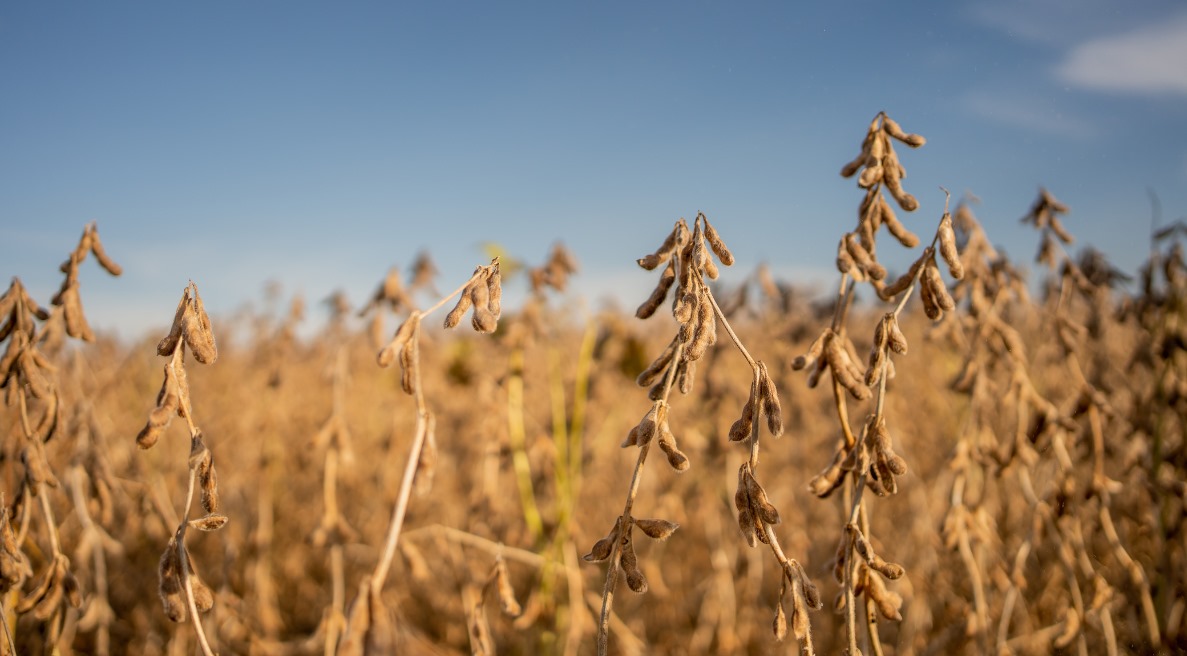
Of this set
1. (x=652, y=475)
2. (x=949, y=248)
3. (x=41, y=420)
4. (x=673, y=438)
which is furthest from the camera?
(x=652, y=475)

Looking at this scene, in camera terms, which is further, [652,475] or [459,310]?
[652,475]

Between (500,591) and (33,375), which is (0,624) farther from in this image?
(500,591)

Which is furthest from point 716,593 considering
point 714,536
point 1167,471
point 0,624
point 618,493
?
point 0,624

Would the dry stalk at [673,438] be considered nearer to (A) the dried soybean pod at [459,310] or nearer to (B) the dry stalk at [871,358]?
(B) the dry stalk at [871,358]

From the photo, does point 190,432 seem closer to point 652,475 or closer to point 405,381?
point 405,381

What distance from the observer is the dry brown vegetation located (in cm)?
127

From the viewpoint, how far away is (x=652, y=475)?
169 inches

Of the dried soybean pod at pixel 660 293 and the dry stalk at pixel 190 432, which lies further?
the dried soybean pod at pixel 660 293

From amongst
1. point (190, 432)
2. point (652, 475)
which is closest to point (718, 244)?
point (190, 432)

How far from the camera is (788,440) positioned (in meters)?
4.88

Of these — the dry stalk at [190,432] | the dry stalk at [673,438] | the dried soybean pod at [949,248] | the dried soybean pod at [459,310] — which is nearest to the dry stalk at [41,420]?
the dry stalk at [190,432]

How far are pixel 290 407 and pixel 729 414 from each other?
2.75m

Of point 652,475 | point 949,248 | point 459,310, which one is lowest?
point 652,475

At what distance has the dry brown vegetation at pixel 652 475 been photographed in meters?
1.27
